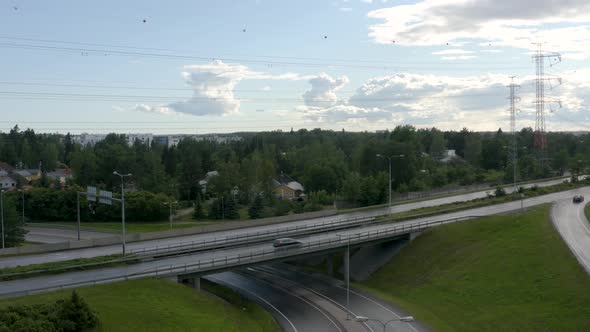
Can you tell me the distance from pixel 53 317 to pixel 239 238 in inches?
924

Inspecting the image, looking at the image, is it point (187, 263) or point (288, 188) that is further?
point (288, 188)

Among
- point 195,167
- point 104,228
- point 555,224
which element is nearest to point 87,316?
point 555,224

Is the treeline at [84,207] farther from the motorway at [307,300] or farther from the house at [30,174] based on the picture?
the house at [30,174]

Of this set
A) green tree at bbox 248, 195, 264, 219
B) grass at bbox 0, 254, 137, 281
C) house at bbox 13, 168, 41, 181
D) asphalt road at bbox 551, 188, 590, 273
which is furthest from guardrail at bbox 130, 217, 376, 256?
house at bbox 13, 168, 41, 181

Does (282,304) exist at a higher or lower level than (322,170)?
lower

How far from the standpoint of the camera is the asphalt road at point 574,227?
40.4 m

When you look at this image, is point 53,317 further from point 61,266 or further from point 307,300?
point 307,300

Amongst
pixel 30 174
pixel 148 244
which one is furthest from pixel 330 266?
pixel 30 174

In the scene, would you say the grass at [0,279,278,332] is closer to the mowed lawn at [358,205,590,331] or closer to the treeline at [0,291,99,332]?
the treeline at [0,291,99,332]

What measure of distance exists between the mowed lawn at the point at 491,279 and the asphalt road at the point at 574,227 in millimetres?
786

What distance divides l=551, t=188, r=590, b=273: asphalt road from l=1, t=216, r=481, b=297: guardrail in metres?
11.9

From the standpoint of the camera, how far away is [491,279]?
39.5 m

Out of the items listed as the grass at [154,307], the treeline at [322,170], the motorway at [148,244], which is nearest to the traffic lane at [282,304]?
the grass at [154,307]

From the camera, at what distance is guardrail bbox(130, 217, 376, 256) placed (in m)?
43.1
